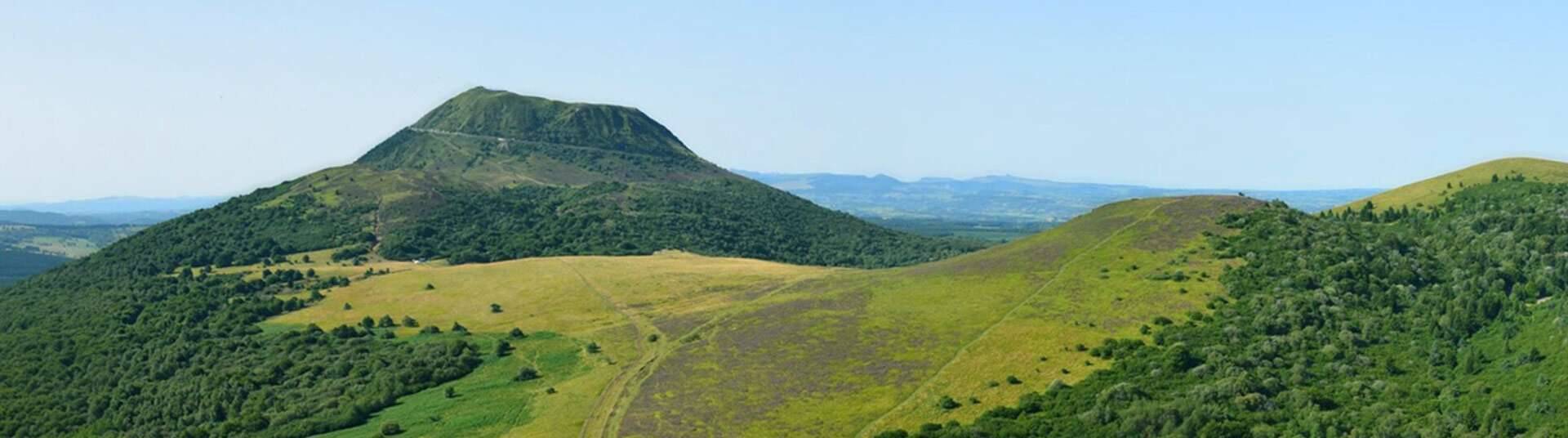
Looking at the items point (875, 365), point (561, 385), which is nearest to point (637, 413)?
point (561, 385)

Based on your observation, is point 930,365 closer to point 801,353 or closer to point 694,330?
point 801,353

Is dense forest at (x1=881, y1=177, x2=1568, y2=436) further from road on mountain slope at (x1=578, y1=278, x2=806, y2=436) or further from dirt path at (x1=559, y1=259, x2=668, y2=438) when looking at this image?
dirt path at (x1=559, y1=259, x2=668, y2=438)

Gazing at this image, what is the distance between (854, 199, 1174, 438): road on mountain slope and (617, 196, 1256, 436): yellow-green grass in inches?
9.9

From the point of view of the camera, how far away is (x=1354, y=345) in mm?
116688

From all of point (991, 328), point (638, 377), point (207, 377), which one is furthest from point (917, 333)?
point (207, 377)

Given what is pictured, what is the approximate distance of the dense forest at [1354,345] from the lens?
95.2 m

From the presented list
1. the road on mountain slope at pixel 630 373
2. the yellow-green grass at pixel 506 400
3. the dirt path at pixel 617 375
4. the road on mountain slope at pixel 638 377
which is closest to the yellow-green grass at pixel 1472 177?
the road on mountain slope at pixel 630 373

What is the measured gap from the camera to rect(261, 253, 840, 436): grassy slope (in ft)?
397

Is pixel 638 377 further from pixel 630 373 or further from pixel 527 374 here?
pixel 527 374

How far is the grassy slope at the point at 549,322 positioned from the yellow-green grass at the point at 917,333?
7543 mm

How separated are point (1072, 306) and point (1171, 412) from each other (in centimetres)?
4217

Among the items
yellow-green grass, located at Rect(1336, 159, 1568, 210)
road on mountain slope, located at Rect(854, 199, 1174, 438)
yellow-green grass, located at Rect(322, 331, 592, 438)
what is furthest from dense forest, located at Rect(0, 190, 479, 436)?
yellow-green grass, located at Rect(1336, 159, 1568, 210)

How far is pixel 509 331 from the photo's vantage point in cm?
16350

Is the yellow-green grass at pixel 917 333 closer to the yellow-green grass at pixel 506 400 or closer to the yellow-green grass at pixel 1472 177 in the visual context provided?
the yellow-green grass at pixel 506 400
